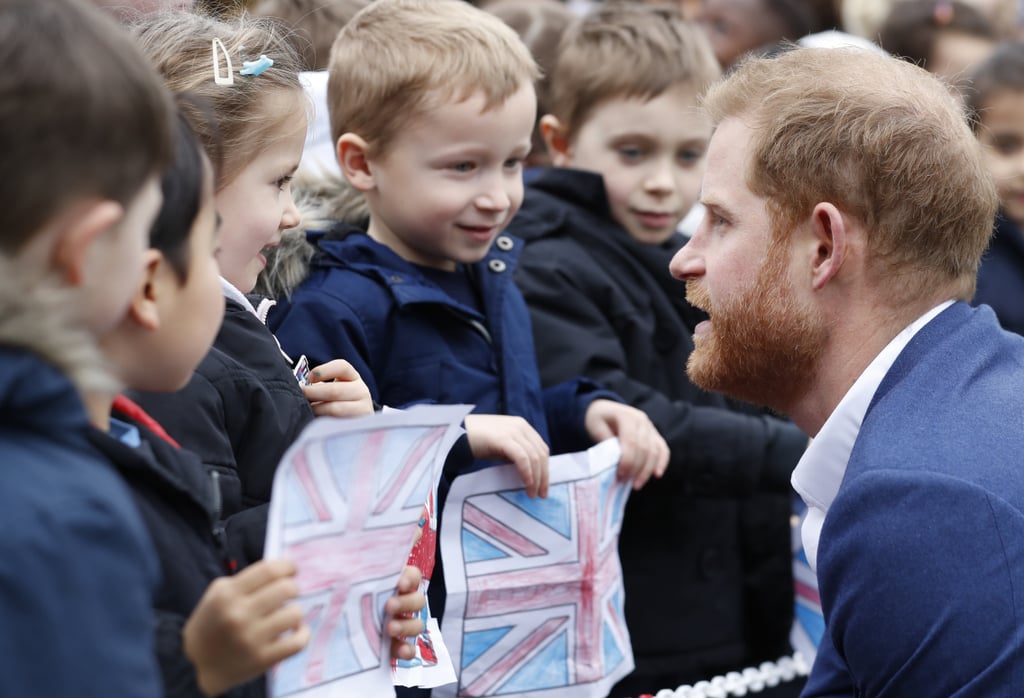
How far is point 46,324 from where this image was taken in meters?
1.45

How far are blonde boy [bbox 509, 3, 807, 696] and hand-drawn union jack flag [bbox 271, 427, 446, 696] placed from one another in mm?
1615

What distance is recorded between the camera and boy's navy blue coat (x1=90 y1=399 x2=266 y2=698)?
1.62 metres

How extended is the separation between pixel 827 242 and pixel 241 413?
1.24 metres

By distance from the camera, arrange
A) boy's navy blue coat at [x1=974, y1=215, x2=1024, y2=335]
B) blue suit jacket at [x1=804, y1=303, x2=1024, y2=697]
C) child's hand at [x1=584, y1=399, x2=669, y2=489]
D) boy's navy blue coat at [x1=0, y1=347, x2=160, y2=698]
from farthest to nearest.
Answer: boy's navy blue coat at [x1=974, y1=215, x2=1024, y2=335] < child's hand at [x1=584, y1=399, x2=669, y2=489] < blue suit jacket at [x1=804, y1=303, x2=1024, y2=697] < boy's navy blue coat at [x1=0, y1=347, x2=160, y2=698]

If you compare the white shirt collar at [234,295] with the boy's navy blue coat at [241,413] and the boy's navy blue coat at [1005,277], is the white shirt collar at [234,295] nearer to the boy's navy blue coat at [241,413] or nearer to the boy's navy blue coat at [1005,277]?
the boy's navy blue coat at [241,413]

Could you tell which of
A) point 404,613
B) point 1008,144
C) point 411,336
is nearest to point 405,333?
point 411,336

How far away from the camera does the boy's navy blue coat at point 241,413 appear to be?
6.94 ft

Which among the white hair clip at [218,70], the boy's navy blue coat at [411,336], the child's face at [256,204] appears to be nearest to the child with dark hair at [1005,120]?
the boy's navy blue coat at [411,336]

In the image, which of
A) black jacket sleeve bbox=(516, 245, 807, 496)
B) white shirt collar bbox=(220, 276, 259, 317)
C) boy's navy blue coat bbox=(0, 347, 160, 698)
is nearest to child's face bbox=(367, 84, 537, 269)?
black jacket sleeve bbox=(516, 245, 807, 496)

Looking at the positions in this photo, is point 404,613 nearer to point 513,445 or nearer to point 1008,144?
point 513,445

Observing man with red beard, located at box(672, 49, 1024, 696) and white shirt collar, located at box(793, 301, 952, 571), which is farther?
white shirt collar, located at box(793, 301, 952, 571)

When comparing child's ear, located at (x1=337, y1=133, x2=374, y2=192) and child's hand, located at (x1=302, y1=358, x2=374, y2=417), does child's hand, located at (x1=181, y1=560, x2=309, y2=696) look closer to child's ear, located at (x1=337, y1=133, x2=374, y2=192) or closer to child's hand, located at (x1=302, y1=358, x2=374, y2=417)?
child's hand, located at (x1=302, y1=358, x2=374, y2=417)

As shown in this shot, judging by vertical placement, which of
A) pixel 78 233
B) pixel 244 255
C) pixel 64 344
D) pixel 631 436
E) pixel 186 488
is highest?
pixel 78 233

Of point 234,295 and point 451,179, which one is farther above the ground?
point 234,295
